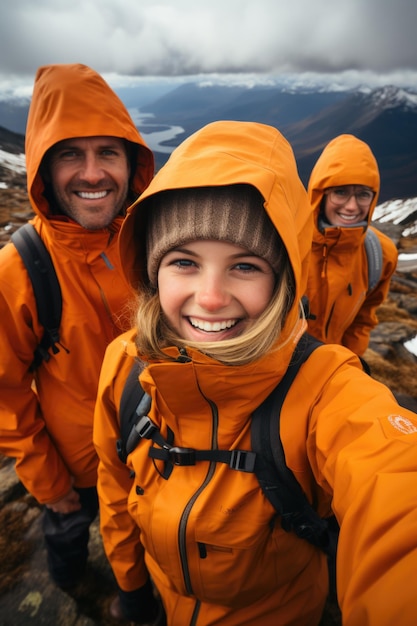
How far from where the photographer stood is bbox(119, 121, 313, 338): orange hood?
1.68 m

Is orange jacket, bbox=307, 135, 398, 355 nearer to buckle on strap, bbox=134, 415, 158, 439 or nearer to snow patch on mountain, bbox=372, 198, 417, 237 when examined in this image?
buckle on strap, bbox=134, 415, 158, 439

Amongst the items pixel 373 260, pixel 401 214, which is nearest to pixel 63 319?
pixel 373 260

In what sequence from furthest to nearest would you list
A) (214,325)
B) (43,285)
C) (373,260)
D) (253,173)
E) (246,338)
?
(373,260) < (43,285) < (214,325) < (246,338) < (253,173)

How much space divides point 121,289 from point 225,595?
8.66 ft

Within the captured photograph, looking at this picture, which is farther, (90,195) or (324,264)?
(324,264)

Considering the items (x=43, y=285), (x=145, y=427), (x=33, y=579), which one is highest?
(x=43, y=285)

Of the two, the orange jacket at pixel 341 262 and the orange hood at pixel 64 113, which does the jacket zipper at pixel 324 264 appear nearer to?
the orange jacket at pixel 341 262

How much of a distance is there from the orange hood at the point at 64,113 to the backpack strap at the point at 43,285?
334 mm

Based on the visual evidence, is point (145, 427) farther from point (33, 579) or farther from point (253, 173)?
point (33, 579)

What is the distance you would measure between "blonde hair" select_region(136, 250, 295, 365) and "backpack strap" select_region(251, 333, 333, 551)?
0.31 metres

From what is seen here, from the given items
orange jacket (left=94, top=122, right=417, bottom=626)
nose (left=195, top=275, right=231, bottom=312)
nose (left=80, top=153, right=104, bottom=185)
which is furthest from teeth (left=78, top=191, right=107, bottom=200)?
nose (left=195, top=275, right=231, bottom=312)

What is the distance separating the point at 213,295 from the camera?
5.99 feet

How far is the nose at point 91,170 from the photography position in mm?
3218

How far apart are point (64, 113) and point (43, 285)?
170cm
